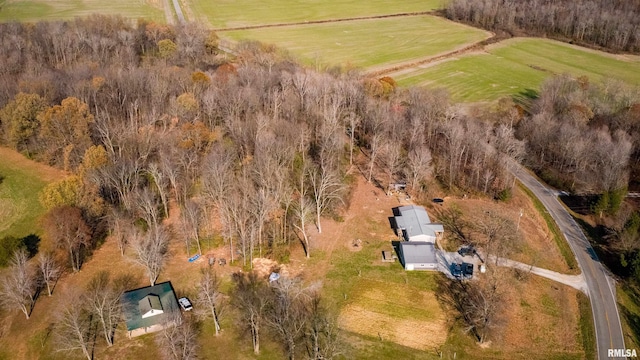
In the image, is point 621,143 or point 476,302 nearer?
point 476,302

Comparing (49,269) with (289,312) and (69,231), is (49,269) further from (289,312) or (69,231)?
(289,312)

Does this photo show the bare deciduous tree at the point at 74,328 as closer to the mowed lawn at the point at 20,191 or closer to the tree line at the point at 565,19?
the mowed lawn at the point at 20,191

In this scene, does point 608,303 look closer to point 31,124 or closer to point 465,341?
point 465,341

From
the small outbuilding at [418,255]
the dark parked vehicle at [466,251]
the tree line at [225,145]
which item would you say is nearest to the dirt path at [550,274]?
the dark parked vehicle at [466,251]

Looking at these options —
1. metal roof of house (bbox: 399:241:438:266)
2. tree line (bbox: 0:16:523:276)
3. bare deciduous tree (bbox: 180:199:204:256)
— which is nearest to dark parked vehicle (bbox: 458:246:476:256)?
metal roof of house (bbox: 399:241:438:266)

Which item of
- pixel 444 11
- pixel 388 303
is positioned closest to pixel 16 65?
pixel 388 303
